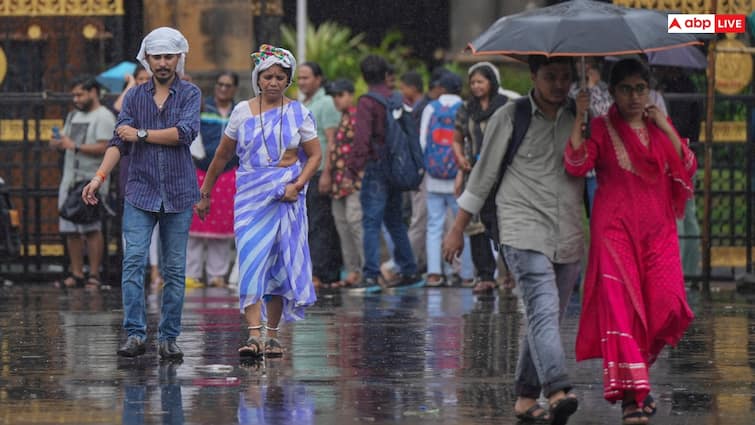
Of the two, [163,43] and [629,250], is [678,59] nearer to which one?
[163,43]

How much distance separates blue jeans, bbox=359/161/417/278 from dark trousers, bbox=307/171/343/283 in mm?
566

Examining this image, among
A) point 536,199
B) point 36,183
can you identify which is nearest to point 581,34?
point 536,199

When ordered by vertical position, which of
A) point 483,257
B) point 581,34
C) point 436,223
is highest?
point 581,34

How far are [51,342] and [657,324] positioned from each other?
454cm

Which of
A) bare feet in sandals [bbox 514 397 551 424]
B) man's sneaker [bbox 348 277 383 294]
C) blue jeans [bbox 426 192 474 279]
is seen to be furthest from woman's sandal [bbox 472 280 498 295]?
bare feet in sandals [bbox 514 397 551 424]

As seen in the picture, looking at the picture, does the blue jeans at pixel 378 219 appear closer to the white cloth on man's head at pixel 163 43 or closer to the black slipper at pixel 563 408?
the white cloth on man's head at pixel 163 43

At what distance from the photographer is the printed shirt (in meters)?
15.2

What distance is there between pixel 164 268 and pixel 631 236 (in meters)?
3.24

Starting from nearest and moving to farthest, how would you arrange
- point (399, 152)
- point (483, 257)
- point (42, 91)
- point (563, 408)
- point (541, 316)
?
point (563, 408), point (541, 316), point (483, 257), point (399, 152), point (42, 91)

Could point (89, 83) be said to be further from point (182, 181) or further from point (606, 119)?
point (606, 119)

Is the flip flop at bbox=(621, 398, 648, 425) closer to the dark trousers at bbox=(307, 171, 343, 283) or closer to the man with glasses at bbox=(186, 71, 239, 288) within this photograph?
the man with glasses at bbox=(186, 71, 239, 288)

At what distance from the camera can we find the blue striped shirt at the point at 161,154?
966 cm

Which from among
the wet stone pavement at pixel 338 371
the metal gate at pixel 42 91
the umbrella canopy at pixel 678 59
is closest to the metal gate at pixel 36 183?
the metal gate at pixel 42 91

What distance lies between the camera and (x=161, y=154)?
31.9 feet
